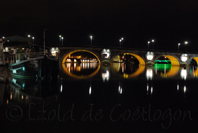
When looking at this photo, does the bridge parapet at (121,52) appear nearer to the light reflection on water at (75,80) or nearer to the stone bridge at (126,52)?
the stone bridge at (126,52)

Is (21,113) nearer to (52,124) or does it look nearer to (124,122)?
(52,124)

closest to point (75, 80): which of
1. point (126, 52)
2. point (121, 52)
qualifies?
point (121, 52)

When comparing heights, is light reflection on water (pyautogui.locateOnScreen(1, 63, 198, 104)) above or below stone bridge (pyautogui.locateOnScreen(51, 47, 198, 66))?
below

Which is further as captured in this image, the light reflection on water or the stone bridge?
the stone bridge

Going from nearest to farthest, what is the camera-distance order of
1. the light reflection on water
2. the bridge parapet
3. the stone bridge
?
the light reflection on water, the bridge parapet, the stone bridge

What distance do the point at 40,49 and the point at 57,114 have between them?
56.6ft

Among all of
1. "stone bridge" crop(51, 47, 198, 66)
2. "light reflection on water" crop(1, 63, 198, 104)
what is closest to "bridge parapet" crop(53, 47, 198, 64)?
"stone bridge" crop(51, 47, 198, 66)

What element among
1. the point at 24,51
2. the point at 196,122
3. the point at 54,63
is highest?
the point at 24,51

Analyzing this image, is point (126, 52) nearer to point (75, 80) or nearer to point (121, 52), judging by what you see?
point (121, 52)

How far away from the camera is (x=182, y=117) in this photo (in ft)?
24.6

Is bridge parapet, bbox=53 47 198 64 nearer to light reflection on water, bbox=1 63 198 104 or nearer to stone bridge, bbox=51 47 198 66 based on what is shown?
stone bridge, bbox=51 47 198 66

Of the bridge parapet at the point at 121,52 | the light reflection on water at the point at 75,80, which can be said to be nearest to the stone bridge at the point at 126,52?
the bridge parapet at the point at 121,52

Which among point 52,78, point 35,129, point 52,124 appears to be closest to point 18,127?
point 35,129

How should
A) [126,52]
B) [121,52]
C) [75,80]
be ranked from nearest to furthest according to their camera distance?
1. [75,80]
2. [126,52]
3. [121,52]
